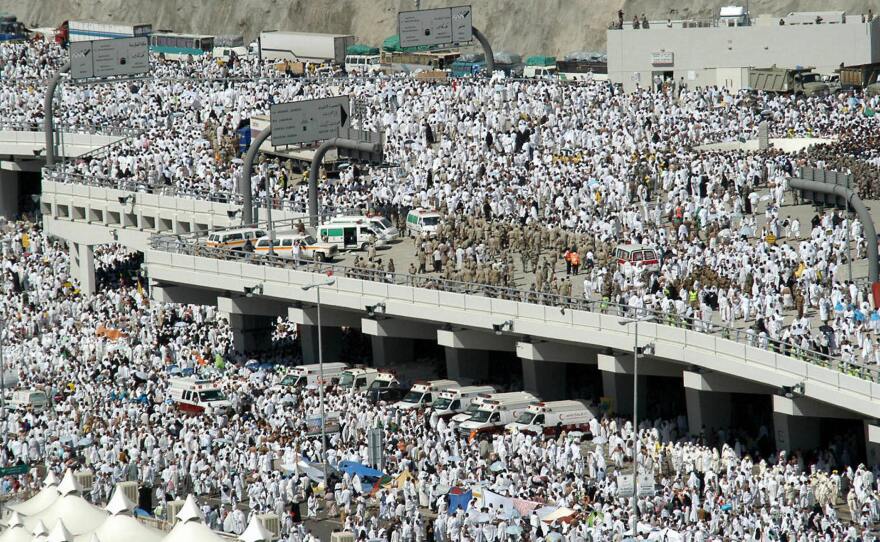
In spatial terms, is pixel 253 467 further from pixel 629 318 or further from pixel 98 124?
pixel 98 124

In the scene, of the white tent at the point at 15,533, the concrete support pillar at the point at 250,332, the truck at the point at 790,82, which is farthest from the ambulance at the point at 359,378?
the truck at the point at 790,82

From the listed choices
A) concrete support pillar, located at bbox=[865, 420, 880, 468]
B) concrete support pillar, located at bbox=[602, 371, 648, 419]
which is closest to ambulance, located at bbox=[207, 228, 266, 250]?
concrete support pillar, located at bbox=[602, 371, 648, 419]

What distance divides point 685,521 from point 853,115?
38682 millimetres

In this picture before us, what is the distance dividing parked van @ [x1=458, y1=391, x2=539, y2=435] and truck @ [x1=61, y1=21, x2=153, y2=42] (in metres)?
67.3

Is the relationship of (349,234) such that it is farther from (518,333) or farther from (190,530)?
(190,530)

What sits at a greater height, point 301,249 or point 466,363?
point 301,249

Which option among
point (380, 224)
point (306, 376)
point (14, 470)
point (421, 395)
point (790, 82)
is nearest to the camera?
point (14, 470)

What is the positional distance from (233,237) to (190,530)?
1168 inches

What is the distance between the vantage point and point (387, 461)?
54.2 meters

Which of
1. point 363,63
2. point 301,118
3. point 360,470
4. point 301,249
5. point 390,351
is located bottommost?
point 360,470

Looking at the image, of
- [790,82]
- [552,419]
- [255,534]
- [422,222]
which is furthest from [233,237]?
[790,82]

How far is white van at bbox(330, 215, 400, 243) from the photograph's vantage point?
6890 cm

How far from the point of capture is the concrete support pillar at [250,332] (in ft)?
221

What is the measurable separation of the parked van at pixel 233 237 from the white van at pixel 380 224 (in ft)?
8.61
